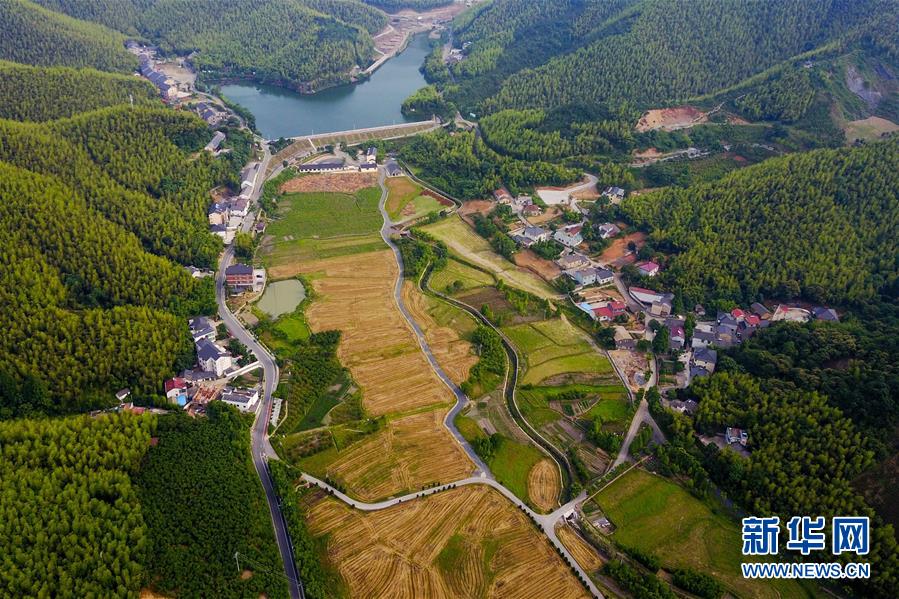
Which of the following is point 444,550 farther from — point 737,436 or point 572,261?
point 572,261

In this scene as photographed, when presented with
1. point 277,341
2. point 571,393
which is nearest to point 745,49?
point 571,393

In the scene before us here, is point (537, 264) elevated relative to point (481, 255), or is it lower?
lower

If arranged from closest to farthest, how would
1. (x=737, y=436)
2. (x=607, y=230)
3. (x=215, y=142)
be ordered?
(x=737, y=436), (x=607, y=230), (x=215, y=142)

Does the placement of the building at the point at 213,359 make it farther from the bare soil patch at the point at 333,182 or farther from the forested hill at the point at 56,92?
the forested hill at the point at 56,92

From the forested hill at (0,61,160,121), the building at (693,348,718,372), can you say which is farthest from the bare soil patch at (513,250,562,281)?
the forested hill at (0,61,160,121)

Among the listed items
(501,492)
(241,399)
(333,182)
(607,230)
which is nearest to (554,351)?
(501,492)

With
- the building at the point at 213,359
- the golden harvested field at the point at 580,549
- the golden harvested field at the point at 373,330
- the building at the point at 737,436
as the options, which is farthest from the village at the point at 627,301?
the building at the point at 213,359

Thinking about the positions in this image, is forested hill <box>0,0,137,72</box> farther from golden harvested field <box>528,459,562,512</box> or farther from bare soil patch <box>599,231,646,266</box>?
golden harvested field <box>528,459,562,512</box>
